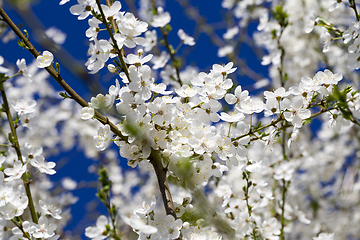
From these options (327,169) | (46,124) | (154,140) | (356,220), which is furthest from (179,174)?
(46,124)

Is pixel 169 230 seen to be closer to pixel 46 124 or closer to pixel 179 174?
pixel 179 174

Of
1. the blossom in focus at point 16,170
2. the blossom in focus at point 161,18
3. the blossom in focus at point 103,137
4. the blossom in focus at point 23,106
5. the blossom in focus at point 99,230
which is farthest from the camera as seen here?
the blossom in focus at point 161,18

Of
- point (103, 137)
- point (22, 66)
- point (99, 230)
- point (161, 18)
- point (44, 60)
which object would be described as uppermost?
point (161, 18)

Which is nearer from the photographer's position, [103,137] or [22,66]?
[103,137]

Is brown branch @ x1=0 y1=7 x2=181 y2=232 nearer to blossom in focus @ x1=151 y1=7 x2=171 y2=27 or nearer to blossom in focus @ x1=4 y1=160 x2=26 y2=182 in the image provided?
blossom in focus @ x1=4 y1=160 x2=26 y2=182

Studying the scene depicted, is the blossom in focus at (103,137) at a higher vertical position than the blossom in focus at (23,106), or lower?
lower

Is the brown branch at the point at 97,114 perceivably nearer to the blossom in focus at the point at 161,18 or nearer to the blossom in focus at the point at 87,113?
the blossom in focus at the point at 87,113

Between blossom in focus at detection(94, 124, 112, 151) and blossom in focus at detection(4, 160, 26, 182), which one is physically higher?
blossom in focus at detection(94, 124, 112, 151)

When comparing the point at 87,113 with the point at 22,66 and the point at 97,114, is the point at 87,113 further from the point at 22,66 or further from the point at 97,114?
the point at 22,66

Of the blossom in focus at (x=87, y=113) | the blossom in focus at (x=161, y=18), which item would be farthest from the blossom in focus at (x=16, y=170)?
the blossom in focus at (x=161, y=18)

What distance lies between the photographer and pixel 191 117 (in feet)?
4.67

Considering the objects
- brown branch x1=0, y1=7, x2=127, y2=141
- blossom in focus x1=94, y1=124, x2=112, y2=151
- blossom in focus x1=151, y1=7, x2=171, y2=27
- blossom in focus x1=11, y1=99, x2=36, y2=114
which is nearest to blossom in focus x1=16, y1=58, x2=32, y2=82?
blossom in focus x1=11, y1=99, x2=36, y2=114

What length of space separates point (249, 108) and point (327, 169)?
594 cm

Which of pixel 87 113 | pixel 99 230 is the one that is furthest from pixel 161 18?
pixel 99 230
